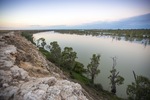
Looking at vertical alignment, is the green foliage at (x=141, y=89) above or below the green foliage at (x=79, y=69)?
above

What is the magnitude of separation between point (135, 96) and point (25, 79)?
19688mm

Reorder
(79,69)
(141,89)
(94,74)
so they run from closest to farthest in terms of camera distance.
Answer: (141,89), (94,74), (79,69)

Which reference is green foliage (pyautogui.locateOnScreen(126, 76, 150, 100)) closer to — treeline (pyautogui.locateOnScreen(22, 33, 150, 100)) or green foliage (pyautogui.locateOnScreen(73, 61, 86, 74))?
treeline (pyautogui.locateOnScreen(22, 33, 150, 100))

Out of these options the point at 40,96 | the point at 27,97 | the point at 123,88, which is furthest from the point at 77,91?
the point at 123,88

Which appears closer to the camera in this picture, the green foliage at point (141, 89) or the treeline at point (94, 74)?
the green foliage at point (141, 89)

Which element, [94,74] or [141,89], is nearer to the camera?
[141,89]

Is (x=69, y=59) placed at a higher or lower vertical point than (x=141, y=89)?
lower

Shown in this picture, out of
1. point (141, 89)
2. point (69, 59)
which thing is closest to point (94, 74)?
point (69, 59)

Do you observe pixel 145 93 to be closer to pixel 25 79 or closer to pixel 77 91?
pixel 77 91

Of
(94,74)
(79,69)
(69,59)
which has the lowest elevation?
(79,69)

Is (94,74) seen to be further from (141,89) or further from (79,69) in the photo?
(141,89)

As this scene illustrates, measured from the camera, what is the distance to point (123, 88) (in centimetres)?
3231

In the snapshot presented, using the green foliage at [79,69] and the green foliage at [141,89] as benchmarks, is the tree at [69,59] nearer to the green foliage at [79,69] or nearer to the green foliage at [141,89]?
the green foliage at [79,69]

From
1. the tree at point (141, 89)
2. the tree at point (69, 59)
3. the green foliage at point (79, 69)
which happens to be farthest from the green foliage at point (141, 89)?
the green foliage at point (79, 69)
